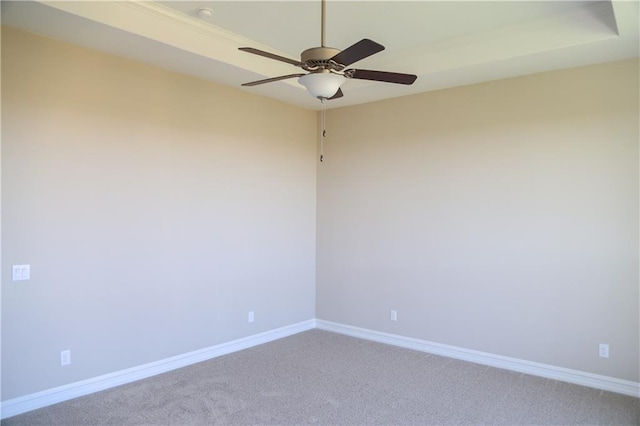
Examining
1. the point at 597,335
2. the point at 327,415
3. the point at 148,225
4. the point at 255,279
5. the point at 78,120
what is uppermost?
the point at 78,120

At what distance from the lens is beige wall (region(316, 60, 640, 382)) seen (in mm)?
3590

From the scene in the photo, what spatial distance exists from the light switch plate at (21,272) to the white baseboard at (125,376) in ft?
2.84

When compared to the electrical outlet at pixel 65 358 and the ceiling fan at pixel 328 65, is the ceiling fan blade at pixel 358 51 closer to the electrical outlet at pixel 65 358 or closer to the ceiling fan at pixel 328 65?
the ceiling fan at pixel 328 65

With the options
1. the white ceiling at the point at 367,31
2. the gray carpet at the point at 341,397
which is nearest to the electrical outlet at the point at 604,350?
the gray carpet at the point at 341,397

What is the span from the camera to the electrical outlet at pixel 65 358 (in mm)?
3335

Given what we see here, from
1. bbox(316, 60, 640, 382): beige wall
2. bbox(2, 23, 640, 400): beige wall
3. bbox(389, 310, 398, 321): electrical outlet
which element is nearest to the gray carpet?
bbox(2, 23, 640, 400): beige wall

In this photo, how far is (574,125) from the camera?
12.3 ft

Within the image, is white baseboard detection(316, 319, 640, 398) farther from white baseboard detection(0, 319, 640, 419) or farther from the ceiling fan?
the ceiling fan

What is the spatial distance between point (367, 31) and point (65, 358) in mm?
3576

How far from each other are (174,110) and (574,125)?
11.8 feet

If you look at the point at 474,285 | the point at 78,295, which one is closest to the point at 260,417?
the point at 78,295

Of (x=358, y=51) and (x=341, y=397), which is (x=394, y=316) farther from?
(x=358, y=51)

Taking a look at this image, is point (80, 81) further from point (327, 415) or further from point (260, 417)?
point (327, 415)

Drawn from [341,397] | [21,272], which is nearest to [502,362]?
[341,397]
